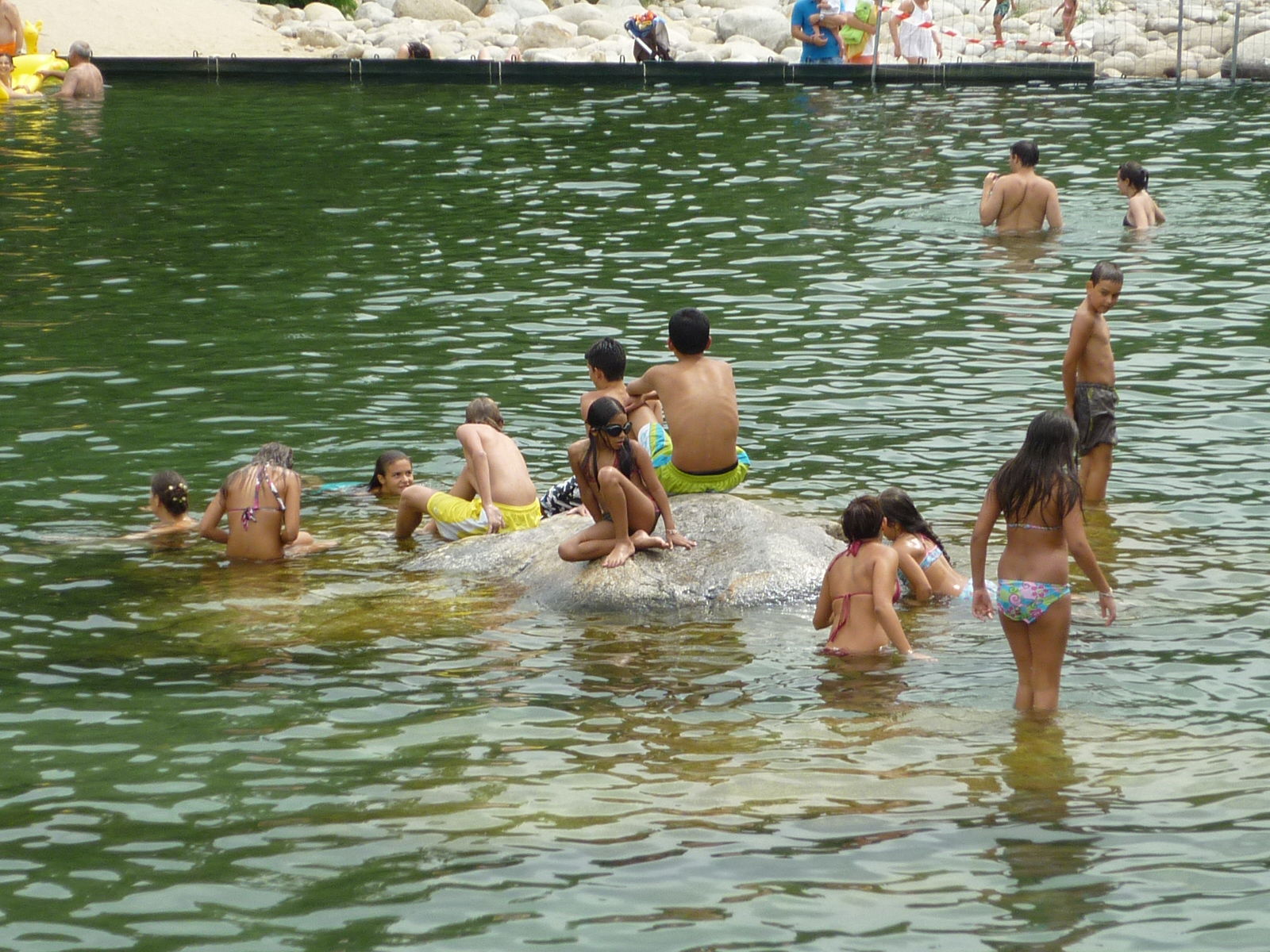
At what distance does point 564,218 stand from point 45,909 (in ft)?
49.9

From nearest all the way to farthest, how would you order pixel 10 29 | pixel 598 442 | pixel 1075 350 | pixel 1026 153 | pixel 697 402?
pixel 598 442, pixel 697 402, pixel 1075 350, pixel 1026 153, pixel 10 29

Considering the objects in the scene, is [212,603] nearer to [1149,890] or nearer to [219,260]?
[1149,890]

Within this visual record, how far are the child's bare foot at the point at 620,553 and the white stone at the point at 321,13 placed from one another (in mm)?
30482

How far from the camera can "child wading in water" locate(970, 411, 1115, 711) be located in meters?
7.64

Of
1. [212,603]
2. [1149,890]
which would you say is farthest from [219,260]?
[1149,890]

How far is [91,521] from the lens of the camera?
37.6ft

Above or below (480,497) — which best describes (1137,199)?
above

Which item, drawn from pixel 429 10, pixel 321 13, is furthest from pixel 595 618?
pixel 321 13

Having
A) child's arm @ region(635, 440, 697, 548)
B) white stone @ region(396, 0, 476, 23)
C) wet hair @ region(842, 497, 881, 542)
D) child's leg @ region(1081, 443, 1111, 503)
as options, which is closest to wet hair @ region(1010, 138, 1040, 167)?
child's leg @ region(1081, 443, 1111, 503)

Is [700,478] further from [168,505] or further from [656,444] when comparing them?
[168,505]

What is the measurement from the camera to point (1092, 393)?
11250 mm

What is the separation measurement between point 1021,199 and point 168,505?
440 inches

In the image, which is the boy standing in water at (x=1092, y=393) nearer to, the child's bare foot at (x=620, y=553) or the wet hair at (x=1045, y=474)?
the child's bare foot at (x=620, y=553)

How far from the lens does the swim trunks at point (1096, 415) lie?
1123cm
